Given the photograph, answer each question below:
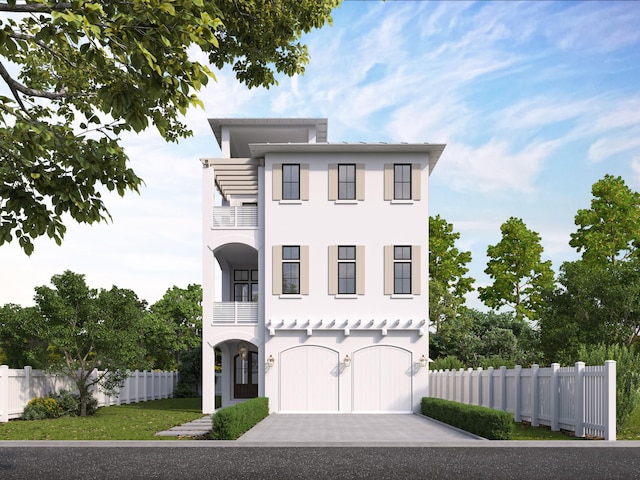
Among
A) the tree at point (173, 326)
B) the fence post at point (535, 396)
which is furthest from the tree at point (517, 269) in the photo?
the fence post at point (535, 396)

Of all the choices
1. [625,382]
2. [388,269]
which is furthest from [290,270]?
Result: [625,382]

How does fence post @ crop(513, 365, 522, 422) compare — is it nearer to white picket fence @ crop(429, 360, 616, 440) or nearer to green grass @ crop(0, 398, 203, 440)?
white picket fence @ crop(429, 360, 616, 440)

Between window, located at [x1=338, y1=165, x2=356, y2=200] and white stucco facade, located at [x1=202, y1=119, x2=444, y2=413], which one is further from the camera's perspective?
window, located at [x1=338, y1=165, x2=356, y2=200]

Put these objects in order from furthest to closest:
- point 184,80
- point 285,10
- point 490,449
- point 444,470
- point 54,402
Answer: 1. point 54,402
2. point 490,449
3. point 285,10
4. point 444,470
5. point 184,80

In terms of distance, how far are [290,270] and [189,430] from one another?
28.7ft

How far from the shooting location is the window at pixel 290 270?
2727cm

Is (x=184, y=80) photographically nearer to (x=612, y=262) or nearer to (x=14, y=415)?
(x=14, y=415)

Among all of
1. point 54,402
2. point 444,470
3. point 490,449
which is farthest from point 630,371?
point 54,402

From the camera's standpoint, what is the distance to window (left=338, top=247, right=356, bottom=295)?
89.2 ft

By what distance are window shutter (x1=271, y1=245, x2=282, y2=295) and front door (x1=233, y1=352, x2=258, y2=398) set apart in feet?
23.0

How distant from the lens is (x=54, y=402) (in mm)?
26266

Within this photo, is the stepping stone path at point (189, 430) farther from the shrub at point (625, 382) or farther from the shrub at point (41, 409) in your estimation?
the shrub at point (625, 382)

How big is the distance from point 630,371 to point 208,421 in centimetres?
1221

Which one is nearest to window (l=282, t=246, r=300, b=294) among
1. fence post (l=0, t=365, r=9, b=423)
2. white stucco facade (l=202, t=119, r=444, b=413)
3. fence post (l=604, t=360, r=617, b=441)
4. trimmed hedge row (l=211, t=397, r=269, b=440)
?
white stucco facade (l=202, t=119, r=444, b=413)
